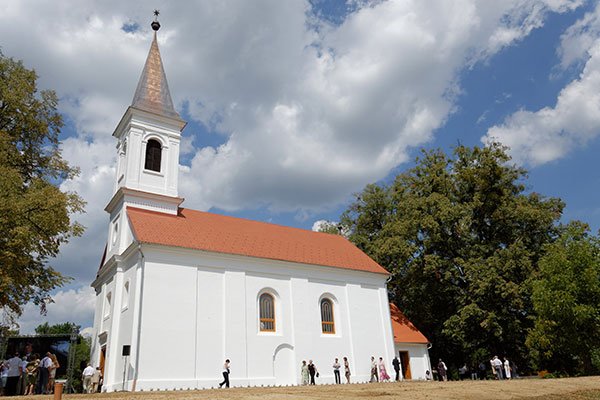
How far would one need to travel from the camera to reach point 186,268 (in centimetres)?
2448

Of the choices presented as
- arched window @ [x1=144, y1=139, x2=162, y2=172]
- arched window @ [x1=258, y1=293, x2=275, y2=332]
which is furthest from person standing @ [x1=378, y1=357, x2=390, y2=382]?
arched window @ [x1=144, y1=139, x2=162, y2=172]

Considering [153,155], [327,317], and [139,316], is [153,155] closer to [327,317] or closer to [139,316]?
[139,316]

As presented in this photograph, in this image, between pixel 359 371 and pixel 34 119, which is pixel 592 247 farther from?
pixel 34 119

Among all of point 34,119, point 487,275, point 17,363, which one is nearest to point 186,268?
point 17,363

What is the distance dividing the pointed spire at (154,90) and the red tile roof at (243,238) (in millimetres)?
6767

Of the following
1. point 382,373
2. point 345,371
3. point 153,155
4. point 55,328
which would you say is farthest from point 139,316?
point 55,328

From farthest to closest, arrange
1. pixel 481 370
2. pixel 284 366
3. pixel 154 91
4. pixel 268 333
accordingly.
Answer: pixel 481 370, pixel 154 91, pixel 268 333, pixel 284 366

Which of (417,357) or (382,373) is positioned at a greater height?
(417,357)

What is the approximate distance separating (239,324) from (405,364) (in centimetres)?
1344

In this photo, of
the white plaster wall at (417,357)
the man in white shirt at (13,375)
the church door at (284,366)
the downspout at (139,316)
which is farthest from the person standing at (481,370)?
the man in white shirt at (13,375)

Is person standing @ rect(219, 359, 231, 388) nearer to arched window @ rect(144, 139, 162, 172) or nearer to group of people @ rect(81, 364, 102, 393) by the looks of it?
group of people @ rect(81, 364, 102, 393)

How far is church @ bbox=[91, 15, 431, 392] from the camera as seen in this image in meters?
22.9

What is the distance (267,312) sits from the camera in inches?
1052

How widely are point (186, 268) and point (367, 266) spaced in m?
12.9
